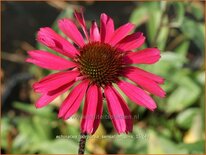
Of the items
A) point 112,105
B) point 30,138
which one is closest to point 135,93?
point 112,105

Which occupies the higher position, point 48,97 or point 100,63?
point 100,63

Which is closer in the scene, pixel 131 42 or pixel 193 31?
pixel 131 42

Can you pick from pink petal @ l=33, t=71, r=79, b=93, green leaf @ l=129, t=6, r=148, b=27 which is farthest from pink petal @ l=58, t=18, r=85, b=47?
green leaf @ l=129, t=6, r=148, b=27

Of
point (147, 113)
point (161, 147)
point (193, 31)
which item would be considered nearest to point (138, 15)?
point (193, 31)

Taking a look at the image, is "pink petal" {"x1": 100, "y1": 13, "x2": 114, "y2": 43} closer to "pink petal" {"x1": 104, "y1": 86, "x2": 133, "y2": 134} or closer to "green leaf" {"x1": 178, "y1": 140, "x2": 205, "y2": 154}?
"pink petal" {"x1": 104, "y1": 86, "x2": 133, "y2": 134}

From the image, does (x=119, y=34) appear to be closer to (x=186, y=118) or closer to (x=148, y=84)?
(x=148, y=84)

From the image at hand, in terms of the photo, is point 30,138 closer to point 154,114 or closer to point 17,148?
point 17,148
